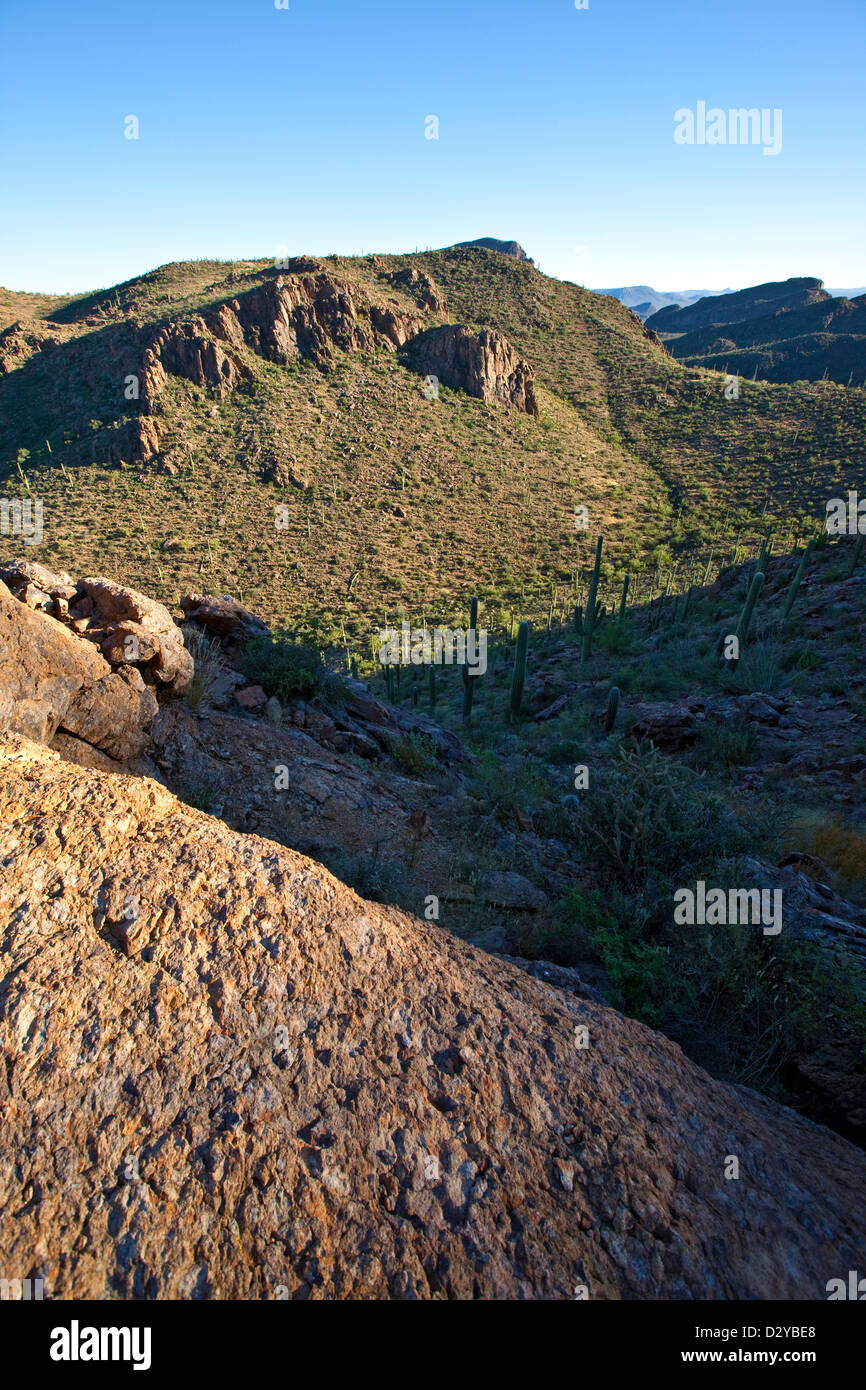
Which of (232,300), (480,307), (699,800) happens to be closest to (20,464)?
(232,300)

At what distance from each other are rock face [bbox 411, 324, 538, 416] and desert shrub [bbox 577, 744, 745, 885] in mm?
40442

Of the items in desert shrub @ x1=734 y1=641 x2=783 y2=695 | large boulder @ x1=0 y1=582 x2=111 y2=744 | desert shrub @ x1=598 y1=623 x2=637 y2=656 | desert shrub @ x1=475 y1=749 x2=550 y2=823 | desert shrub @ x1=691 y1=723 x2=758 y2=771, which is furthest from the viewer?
desert shrub @ x1=598 y1=623 x2=637 y2=656

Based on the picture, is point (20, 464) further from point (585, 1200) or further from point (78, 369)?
point (585, 1200)

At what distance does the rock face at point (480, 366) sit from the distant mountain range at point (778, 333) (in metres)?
26.5

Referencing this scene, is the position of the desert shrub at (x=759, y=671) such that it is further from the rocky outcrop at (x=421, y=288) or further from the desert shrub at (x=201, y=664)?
the rocky outcrop at (x=421, y=288)

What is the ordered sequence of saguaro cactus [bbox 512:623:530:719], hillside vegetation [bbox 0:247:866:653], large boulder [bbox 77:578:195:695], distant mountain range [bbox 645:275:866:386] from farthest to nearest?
distant mountain range [bbox 645:275:866:386] < hillside vegetation [bbox 0:247:866:653] < saguaro cactus [bbox 512:623:530:719] < large boulder [bbox 77:578:195:695]

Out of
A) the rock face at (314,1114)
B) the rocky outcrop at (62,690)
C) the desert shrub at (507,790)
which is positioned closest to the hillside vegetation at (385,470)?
the desert shrub at (507,790)

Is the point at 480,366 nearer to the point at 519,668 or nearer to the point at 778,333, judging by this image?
the point at 519,668

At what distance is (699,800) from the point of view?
505cm

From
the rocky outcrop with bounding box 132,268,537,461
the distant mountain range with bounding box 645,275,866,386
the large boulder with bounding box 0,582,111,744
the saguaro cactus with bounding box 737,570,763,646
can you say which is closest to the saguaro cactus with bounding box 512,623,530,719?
the saguaro cactus with bounding box 737,570,763,646

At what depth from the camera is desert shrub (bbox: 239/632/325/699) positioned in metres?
7.80

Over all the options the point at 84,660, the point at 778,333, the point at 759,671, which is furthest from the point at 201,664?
the point at 778,333

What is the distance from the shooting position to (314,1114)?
1921mm

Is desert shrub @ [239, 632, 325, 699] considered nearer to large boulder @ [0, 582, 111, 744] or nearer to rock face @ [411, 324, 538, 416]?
large boulder @ [0, 582, 111, 744]
